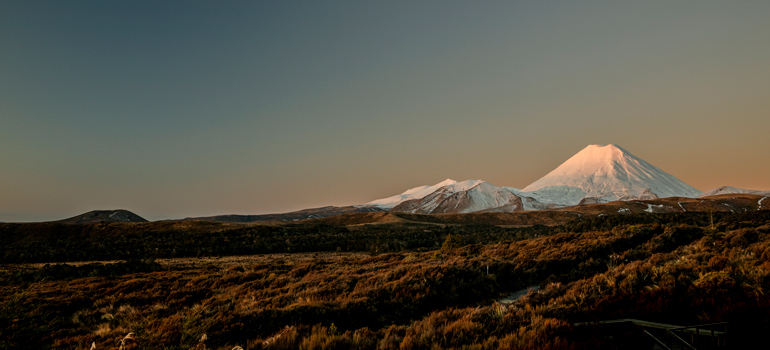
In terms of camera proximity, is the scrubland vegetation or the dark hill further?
the dark hill

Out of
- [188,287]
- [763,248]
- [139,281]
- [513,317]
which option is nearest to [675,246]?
[763,248]

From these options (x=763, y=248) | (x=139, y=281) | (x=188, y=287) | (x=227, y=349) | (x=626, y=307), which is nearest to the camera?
(x=227, y=349)

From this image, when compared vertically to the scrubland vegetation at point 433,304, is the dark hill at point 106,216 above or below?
above

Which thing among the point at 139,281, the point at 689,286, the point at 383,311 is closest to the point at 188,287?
the point at 139,281

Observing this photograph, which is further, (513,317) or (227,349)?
(513,317)

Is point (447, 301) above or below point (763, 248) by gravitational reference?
below

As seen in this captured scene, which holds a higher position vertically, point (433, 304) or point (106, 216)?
point (106, 216)

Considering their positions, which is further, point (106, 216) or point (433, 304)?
point (106, 216)

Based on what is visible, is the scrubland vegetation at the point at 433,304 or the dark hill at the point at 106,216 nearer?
the scrubland vegetation at the point at 433,304

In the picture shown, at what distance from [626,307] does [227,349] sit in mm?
8881

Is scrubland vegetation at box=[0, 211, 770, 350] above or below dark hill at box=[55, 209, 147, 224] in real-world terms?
below

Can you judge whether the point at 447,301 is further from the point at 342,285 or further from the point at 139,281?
the point at 139,281

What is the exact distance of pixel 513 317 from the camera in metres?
7.53

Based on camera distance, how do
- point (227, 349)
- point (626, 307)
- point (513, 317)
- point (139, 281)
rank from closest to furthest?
1. point (227, 349)
2. point (513, 317)
3. point (626, 307)
4. point (139, 281)
